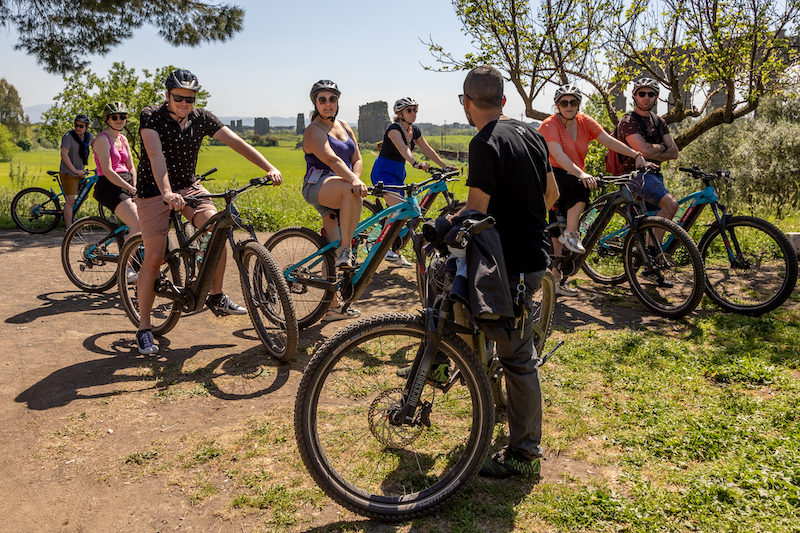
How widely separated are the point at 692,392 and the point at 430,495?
231 centimetres

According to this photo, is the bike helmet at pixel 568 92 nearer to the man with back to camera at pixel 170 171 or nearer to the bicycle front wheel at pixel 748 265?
the bicycle front wheel at pixel 748 265

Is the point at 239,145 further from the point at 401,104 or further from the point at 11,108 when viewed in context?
the point at 11,108

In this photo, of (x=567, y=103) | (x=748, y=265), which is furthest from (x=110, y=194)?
(x=748, y=265)

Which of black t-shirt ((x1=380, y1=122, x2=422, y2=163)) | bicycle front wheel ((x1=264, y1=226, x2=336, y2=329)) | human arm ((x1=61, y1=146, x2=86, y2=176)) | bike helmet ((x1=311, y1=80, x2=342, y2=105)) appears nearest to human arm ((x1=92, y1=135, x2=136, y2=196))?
bicycle front wheel ((x1=264, y1=226, x2=336, y2=329))

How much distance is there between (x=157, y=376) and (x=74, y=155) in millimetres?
7278

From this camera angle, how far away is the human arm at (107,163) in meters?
6.87

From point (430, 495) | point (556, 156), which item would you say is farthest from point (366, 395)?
point (556, 156)

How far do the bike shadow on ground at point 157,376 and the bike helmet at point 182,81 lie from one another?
7.19 ft

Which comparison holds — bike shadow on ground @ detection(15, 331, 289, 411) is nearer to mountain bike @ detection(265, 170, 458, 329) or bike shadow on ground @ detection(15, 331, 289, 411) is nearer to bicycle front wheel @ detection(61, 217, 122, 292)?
mountain bike @ detection(265, 170, 458, 329)

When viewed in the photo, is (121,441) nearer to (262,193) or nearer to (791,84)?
(791,84)

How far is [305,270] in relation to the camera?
5785 mm

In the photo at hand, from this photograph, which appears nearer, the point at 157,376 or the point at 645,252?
the point at 157,376

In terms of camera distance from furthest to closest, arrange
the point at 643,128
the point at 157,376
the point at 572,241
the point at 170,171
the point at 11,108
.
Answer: the point at 11,108
the point at 643,128
the point at 572,241
the point at 170,171
the point at 157,376

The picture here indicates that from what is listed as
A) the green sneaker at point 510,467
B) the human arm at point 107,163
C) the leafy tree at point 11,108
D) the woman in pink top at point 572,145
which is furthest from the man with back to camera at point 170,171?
the leafy tree at point 11,108
